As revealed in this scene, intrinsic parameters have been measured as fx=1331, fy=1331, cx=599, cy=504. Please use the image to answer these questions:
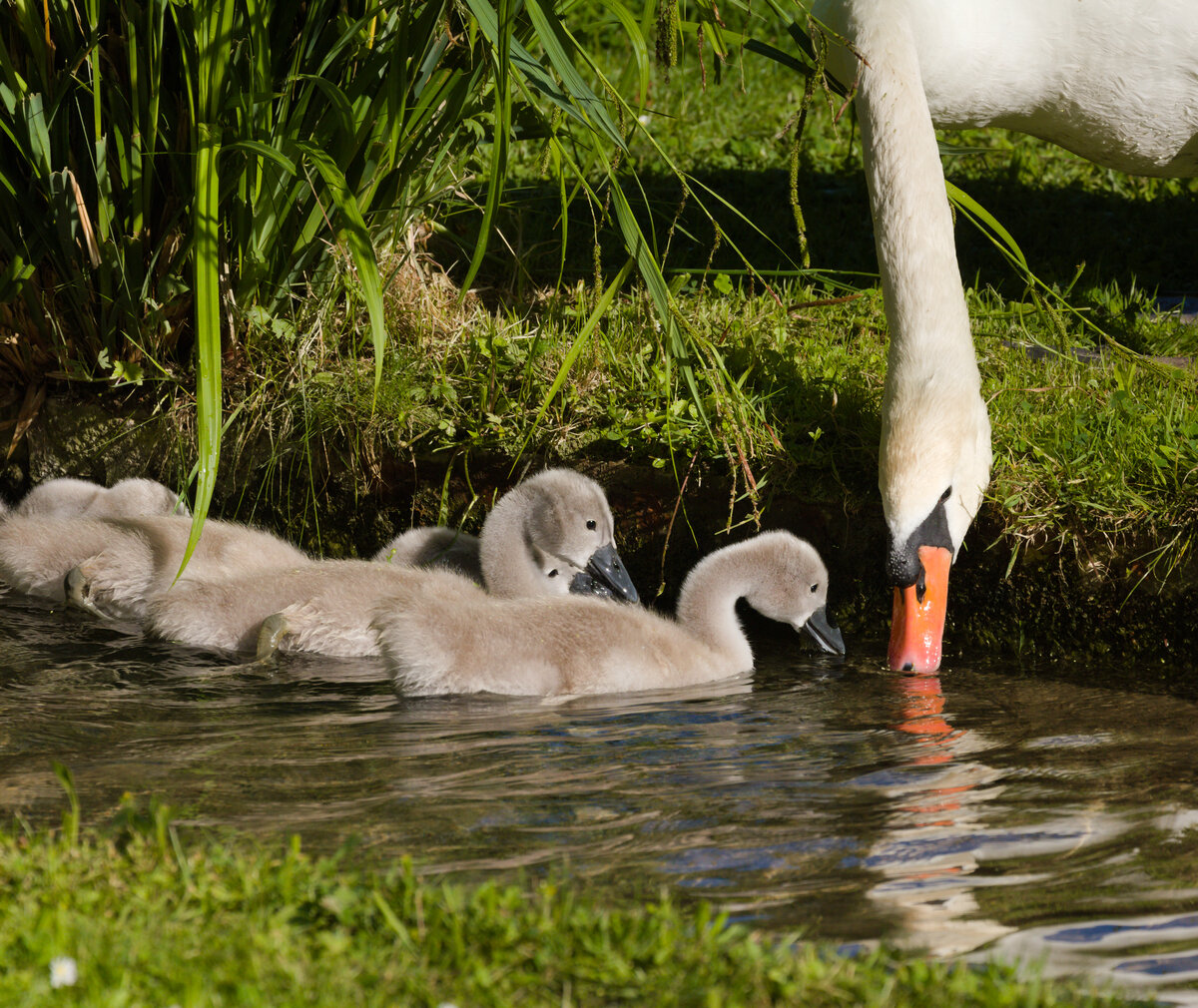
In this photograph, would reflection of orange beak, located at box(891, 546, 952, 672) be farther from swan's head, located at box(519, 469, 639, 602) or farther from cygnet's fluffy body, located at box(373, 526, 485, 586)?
cygnet's fluffy body, located at box(373, 526, 485, 586)

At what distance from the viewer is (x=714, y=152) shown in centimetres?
830

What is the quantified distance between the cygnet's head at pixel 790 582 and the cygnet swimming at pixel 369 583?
477 millimetres

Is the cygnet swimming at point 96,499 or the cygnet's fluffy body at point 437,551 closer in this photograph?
the cygnet's fluffy body at point 437,551

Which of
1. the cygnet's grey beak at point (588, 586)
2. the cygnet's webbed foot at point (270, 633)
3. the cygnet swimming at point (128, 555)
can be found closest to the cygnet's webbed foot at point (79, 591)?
the cygnet swimming at point (128, 555)

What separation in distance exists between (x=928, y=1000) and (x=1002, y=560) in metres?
2.39

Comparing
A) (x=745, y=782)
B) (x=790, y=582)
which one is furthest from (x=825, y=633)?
(x=745, y=782)

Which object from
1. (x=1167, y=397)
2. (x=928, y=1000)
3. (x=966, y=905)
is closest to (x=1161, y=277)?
(x=1167, y=397)

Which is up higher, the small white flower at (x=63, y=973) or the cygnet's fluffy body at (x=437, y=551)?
the cygnet's fluffy body at (x=437, y=551)

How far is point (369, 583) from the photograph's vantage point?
4.16 m

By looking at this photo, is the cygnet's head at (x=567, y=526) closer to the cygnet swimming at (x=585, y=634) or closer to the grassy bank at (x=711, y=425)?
the grassy bank at (x=711, y=425)

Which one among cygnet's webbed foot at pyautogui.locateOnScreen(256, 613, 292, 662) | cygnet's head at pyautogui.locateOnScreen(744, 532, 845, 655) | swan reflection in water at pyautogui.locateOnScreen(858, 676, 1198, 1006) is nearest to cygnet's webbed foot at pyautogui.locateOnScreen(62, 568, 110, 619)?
cygnet's webbed foot at pyautogui.locateOnScreen(256, 613, 292, 662)

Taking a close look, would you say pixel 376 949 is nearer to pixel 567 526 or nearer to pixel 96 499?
pixel 567 526

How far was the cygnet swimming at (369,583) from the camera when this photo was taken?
4176 millimetres

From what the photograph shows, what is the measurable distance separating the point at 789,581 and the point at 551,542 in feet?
2.58
